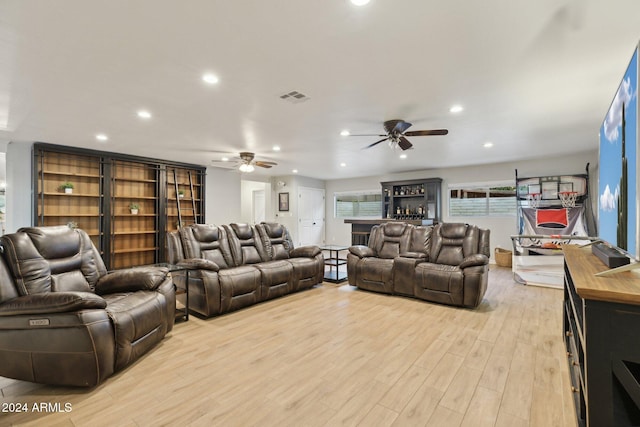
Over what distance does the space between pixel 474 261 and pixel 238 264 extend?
3.14 meters

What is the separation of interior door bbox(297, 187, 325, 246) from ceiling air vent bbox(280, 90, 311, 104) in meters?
5.97

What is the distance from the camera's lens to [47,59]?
2.32 m

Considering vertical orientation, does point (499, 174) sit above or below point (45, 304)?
above

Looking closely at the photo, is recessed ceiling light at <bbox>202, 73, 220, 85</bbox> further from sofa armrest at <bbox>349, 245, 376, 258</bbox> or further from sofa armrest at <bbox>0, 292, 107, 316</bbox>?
sofa armrest at <bbox>349, 245, 376, 258</bbox>

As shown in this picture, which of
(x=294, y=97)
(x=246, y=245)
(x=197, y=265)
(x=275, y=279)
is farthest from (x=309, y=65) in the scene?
(x=246, y=245)

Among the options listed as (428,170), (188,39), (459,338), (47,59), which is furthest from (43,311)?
(428,170)

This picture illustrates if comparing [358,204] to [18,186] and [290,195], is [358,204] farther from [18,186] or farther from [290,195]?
[18,186]

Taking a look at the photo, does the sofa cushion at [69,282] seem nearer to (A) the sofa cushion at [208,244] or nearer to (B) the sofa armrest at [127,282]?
(B) the sofa armrest at [127,282]

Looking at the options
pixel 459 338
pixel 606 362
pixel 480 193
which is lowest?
pixel 459 338

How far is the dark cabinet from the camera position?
757cm

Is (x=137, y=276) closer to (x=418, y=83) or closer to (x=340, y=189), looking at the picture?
(x=418, y=83)

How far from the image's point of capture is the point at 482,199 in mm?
7418

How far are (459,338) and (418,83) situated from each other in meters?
2.44

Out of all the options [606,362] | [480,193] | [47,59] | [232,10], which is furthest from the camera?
[480,193]
